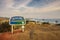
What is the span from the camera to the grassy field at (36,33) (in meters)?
1.51

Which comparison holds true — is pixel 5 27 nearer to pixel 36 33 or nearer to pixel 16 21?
pixel 16 21

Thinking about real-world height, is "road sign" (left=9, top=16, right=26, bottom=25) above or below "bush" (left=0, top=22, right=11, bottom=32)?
above

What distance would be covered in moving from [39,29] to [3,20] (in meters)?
0.48

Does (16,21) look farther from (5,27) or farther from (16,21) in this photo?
(5,27)

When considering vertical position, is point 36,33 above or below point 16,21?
below

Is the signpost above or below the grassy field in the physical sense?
above

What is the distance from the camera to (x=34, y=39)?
154 cm

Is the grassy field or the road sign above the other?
the road sign

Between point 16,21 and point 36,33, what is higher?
point 16,21

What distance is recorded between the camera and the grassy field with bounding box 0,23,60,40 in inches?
59.4

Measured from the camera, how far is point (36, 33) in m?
1.54

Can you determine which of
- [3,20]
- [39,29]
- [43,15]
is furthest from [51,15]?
[3,20]

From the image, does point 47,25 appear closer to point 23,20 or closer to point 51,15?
point 51,15

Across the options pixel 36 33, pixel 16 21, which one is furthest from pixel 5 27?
pixel 36 33
